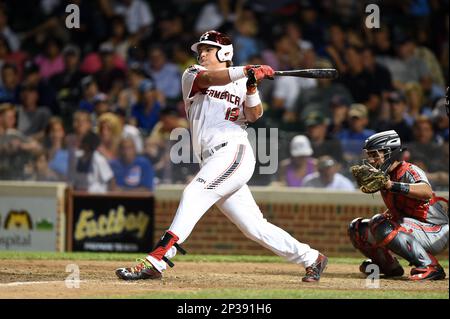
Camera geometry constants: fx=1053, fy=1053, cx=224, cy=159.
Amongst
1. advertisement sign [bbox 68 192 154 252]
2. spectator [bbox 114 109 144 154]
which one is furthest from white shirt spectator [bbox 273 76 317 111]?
advertisement sign [bbox 68 192 154 252]

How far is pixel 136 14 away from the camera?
18.5 metres

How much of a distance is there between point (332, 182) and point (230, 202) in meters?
5.69

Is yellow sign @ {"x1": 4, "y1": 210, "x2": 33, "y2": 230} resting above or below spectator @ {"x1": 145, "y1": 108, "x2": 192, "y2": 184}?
below

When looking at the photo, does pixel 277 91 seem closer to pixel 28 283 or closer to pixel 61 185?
pixel 61 185

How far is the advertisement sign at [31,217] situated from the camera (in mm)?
14156

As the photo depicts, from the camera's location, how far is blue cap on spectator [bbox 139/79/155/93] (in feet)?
53.9

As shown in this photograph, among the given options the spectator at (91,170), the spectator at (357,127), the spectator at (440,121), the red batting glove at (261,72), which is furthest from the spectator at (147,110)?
the red batting glove at (261,72)

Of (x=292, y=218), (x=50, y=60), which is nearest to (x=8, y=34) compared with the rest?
(x=50, y=60)

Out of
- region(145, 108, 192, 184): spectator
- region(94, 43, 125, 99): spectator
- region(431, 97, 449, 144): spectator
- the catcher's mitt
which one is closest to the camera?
the catcher's mitt

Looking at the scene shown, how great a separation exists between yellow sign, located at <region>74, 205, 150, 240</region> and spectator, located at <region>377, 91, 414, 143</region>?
355 centimetres

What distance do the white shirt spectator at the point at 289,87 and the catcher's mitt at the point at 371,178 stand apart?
7.39 metres

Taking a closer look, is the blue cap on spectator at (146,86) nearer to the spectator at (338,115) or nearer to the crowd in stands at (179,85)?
the crowd in stands at (179,85)

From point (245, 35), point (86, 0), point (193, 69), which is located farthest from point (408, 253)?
point (86, 0)

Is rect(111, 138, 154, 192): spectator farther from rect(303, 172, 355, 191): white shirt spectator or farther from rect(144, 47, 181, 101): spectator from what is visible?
rect(144, 47, 181, 101): spectator
